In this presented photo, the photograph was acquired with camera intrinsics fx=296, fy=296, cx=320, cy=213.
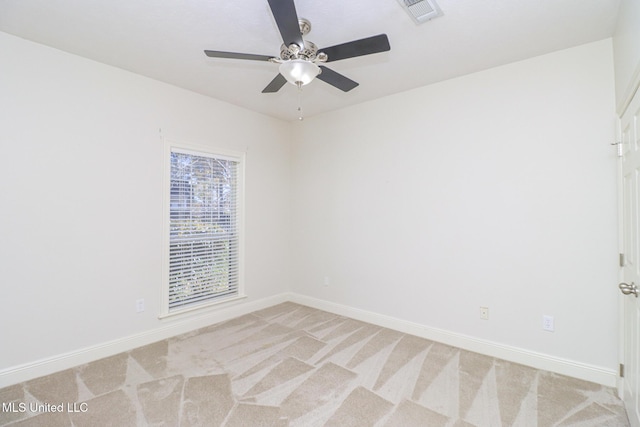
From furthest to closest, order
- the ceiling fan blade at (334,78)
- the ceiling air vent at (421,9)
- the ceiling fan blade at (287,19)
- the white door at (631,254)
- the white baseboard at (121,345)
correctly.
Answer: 1. the white baseboard at (121,345)
2. the ceiling fan blade at (334,78)
3. the ceiling air vent at (421,9)
4. the white door at (631,254)
5. the ceiling fan blade at (287,19)

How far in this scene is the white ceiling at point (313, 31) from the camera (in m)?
2.02

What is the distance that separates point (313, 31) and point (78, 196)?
2.48 meters

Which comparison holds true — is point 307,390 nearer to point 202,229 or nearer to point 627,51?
point 202,229

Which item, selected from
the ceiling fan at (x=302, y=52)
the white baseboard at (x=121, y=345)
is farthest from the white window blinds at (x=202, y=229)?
the ceiling fan at (x=302, y=52)

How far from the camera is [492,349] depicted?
279cm

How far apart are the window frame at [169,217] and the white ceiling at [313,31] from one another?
78cm

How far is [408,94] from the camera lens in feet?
11.0

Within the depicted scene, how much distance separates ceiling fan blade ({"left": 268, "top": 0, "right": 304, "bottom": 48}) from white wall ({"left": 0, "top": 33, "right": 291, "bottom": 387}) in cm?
206

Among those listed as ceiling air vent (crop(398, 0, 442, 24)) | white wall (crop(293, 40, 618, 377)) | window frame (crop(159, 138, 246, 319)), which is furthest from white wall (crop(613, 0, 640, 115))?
window frame (crop(159, 138, 246, 319))

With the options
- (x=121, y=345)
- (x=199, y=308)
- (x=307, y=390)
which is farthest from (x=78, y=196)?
(x=307, y=390)

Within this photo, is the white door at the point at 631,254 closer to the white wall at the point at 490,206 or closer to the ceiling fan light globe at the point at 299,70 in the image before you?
the white wall at the point at 490,206

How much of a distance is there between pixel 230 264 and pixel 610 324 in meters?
3.77

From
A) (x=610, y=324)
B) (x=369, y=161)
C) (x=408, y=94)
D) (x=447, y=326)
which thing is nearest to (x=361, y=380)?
(x=447, y=326)

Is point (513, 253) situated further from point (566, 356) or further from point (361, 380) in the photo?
point (361, 380)
